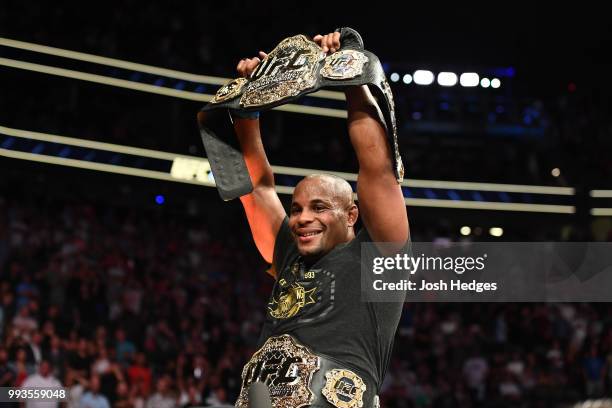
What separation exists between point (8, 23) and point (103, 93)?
3.94 feet

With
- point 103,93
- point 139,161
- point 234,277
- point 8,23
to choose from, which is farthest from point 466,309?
point 8,23

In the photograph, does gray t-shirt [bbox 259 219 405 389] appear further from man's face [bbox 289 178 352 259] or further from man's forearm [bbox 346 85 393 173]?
man's forearm [bbox 346 85 393 173]

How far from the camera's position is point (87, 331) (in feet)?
26.2

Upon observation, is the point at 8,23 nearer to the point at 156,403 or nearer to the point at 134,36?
the point at 134,36

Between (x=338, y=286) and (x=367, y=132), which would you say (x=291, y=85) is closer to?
(x=367, y=132)

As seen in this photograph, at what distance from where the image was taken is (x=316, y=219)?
2773 millimetres

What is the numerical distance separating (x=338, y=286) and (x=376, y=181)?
32 centimetres

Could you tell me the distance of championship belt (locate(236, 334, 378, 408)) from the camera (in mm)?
2586

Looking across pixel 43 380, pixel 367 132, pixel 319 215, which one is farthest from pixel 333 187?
pixel 43 380

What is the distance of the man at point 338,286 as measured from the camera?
2.64 metres

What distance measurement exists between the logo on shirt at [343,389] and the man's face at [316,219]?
0.37m

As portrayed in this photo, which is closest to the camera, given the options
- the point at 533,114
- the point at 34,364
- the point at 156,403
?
the point at 34,364

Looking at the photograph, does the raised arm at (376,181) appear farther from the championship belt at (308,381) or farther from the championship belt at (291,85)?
the championship belt at (308,381)

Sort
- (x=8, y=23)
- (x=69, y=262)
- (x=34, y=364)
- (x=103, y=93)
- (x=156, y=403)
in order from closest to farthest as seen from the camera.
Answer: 1. (x=34, y=364)
2. (x=156, y=403)
3. (x=69, y=262)
4. (x=8, y=23)
5. (x=103, y=93)
